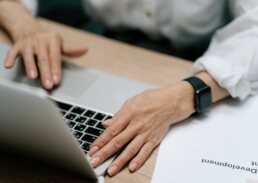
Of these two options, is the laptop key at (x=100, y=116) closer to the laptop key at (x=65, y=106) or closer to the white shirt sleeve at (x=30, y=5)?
the laptop key at (x=65, y=106)

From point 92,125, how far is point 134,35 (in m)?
0.57

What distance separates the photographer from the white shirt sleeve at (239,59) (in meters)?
0.86

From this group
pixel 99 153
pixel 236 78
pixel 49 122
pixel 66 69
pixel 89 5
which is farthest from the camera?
pixel 89 5

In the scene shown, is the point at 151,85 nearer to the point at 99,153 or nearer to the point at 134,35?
the point at 99,153

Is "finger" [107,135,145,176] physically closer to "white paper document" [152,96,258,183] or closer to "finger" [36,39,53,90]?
"white paper document" [152,96,258,183]

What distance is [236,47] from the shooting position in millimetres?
898

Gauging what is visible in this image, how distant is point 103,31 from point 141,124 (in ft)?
2.15

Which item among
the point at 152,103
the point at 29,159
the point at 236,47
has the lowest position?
the point at 29,159

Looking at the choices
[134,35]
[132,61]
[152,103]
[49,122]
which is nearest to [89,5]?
[134,35]

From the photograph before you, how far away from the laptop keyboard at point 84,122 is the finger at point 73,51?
174 millimetres

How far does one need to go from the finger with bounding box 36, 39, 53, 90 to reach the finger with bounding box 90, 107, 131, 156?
193 mm

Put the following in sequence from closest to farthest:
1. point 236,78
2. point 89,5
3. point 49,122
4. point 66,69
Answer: point 49,122 < point 236,78 < point 66,69 < point 89,5

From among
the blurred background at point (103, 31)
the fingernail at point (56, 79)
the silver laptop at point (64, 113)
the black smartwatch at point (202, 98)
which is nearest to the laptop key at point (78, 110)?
the silver laptop at point (64, 113)

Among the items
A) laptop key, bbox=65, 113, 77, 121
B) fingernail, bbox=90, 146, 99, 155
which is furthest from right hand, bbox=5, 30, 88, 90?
fingernail, bbox=90, 146, 99, 155
